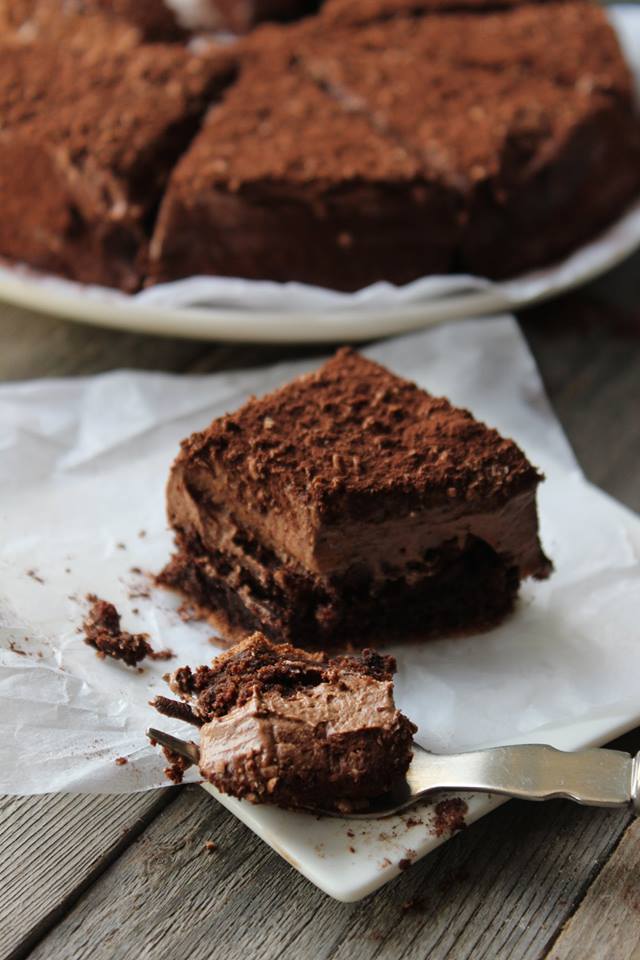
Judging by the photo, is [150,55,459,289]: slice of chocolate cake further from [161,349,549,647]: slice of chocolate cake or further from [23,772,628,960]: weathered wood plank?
[23,772,628,960]: weathered wood plank

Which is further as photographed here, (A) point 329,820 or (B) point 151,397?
(B) point 151,397

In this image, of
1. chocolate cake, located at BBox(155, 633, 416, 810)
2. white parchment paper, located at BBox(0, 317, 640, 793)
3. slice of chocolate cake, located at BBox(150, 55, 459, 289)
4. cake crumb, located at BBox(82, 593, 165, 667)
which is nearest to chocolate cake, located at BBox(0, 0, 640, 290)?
slice of chocolate cake, located at BBox(150, 55, 459, 289)

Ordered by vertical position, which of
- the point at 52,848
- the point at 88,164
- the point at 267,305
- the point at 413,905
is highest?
the point at 88,164

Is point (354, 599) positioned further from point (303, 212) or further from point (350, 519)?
point (303, 212)

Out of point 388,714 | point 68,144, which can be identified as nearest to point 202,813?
point 388,714

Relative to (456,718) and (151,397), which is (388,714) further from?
(151,397)

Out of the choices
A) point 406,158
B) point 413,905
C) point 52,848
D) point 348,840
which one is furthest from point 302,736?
point 406,158
